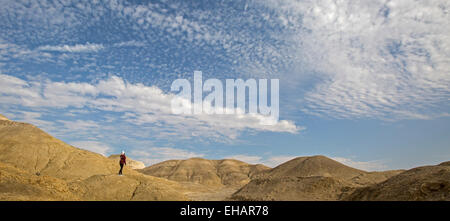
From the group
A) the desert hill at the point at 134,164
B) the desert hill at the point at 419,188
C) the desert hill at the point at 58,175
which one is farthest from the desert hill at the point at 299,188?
the desert hill at the point at 134,164

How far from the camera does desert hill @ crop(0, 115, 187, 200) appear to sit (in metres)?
14.4

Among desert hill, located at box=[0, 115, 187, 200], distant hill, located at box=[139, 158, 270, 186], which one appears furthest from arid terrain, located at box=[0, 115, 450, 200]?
distant hill, located at box=[139, 158, 270, 186]

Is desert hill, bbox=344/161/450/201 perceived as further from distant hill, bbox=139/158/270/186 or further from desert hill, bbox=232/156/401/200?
distant hill, bbox=139/158/270/186

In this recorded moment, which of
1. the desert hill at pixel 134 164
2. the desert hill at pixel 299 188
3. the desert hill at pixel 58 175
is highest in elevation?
the desert hill at pixel 58 175

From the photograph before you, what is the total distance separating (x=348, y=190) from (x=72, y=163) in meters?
38.2

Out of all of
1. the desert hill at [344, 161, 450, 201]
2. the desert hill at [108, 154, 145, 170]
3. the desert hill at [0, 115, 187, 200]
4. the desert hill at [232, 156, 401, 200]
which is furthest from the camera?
the desert hill at [108, 154, 145, 170]

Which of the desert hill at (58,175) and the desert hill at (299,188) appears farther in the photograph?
the desert hill at (299,188)

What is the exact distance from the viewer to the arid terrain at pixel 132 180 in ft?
49.5

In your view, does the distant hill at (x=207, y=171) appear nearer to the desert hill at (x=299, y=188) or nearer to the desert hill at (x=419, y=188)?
the desert hill at (x=299, y=188)

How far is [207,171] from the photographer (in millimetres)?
112125

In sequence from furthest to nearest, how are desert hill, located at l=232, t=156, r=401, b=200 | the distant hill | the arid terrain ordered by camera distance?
the distant hill
desert hill, located at l=232, t=156, r=401, b=200
the arid terrain

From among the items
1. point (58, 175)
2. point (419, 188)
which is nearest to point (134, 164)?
point (58, 175)

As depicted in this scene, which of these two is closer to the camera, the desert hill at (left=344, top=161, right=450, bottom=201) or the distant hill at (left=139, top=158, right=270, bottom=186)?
the desert hill at (left=344, top=161, right=450, bottom=201)
